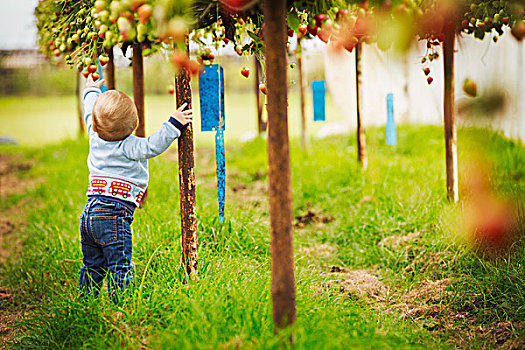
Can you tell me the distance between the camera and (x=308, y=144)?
7.78 meters

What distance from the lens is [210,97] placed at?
2930 millimetres

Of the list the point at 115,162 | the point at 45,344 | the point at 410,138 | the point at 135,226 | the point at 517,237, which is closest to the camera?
the point at 45,344

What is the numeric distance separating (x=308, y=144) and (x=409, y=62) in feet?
8.44

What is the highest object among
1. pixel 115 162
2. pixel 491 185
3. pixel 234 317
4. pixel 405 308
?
Result: pixel 115 162

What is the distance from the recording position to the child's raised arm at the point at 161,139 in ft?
8.22

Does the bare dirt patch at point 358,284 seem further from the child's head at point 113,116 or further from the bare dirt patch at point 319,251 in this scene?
the child's head at point 113,116

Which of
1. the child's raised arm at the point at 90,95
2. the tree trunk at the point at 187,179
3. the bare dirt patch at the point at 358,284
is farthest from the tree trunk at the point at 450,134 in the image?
the child's raised arm at the point at 90,95

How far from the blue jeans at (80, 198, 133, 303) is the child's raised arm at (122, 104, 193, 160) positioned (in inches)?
11.2

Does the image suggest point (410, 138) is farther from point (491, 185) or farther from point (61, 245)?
point (61, 245)

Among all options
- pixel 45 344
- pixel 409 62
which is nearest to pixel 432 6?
pixel 45 344

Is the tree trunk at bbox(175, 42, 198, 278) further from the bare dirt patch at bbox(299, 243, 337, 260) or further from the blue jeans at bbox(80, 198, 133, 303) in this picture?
the bare dirt patch at bbox(299, 243, 337, 260)

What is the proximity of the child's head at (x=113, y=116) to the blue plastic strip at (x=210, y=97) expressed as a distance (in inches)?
16.9

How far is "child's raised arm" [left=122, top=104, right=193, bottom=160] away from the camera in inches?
98.7

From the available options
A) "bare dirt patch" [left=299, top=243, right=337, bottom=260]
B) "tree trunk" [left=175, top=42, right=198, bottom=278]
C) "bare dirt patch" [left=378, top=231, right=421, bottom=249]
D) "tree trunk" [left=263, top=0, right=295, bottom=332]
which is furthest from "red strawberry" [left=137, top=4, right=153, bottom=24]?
"bare dirt patch" [left=378, top=231, right=421, bottom=249]
